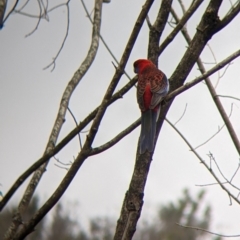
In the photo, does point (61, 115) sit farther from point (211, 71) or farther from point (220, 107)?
point (220, 107)

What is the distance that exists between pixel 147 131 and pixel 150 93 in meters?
0.65

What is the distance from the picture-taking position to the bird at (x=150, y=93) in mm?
3725

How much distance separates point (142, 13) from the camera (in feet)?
9.41

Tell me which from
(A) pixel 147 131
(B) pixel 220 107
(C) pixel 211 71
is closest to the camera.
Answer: (C) pixel 211 71

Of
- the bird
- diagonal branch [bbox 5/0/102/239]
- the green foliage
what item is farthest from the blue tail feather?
the green foliage

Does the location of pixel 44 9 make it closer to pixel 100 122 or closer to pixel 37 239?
pixel 100 122

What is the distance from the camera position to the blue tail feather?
3.14 meters

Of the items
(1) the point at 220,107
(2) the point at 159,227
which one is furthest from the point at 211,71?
(2) the point at 159,227

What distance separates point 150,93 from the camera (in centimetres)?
416

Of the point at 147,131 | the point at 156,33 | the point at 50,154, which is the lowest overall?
the point at 50,154

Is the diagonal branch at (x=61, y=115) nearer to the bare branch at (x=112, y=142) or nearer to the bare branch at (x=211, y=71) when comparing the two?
the bare branch at (x=112, y=142)

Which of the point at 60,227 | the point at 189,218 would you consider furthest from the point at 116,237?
the point at 189,218

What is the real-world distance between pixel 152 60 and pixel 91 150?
749 millimetres

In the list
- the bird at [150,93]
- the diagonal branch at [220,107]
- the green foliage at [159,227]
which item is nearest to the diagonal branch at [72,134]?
the bird at [150,93]
